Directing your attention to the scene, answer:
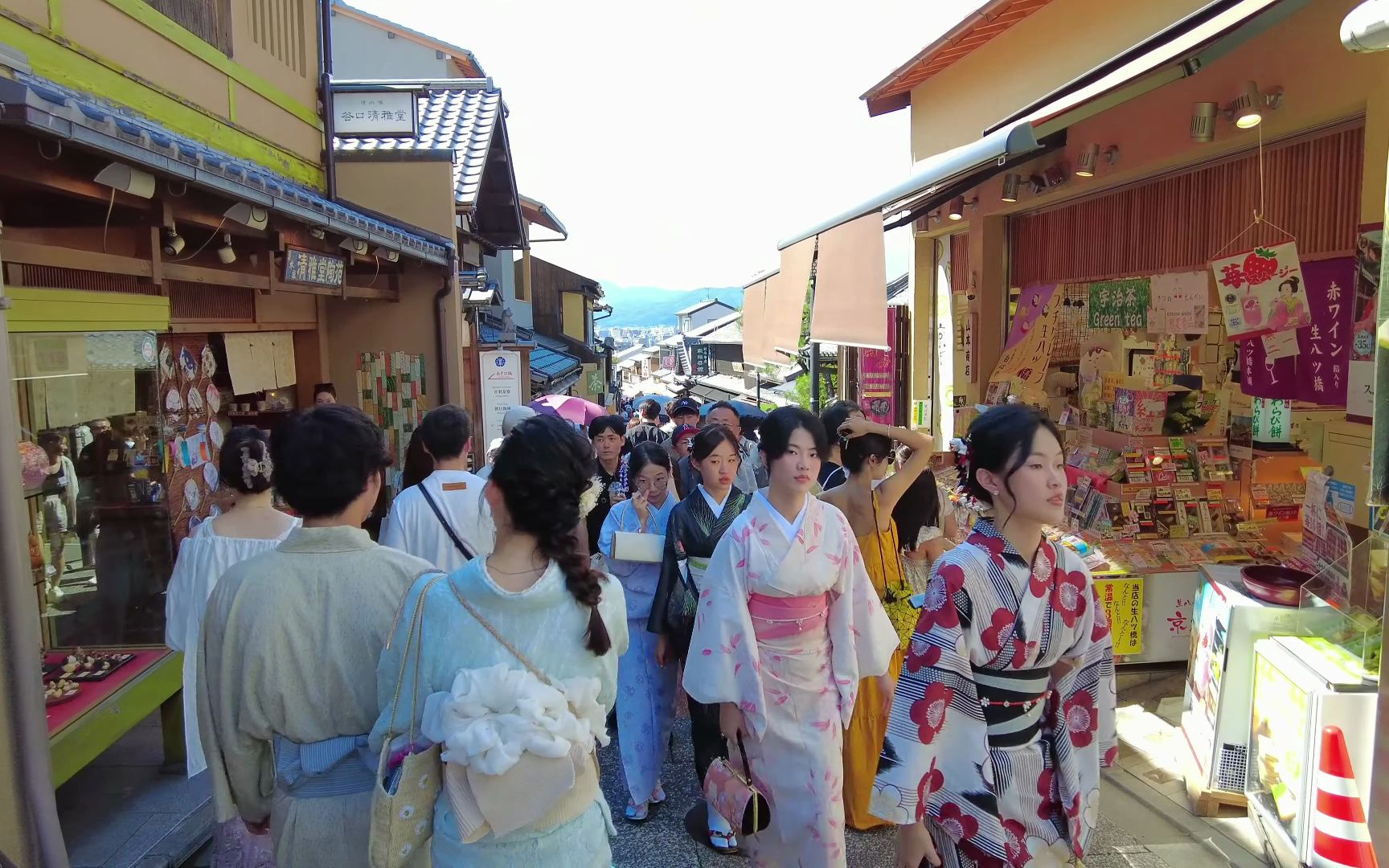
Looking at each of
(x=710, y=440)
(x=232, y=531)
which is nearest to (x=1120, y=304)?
(x=710, y=440)

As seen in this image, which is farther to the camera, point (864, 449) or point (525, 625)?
point (864, 449)

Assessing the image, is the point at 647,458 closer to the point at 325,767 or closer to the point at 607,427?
the point at 607,427

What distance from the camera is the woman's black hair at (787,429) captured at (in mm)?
3680

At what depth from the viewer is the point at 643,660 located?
465 cm

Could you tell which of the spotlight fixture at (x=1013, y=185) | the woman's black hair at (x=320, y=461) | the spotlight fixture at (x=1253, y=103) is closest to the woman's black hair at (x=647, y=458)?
the woman's black hair at (x=320, y=461)

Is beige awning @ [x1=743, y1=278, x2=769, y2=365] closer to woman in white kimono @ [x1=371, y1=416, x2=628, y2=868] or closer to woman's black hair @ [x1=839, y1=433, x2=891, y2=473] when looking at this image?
woman's black hair @ [x1=839, y1=433, x2=891, y2=473]

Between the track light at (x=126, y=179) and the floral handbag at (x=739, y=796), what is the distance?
3.66 m

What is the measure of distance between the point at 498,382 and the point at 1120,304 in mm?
7540

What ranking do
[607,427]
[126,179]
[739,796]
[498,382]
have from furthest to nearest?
[498,382] < [607,427] < [126,179] < [739,796]

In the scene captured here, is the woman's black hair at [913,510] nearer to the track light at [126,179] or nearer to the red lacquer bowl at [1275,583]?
the red lacquer bowl at [1275,583]

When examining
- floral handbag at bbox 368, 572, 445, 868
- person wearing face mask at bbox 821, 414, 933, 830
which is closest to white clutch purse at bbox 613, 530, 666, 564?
person wearing face mask at bbox 821, 414, 933, 830

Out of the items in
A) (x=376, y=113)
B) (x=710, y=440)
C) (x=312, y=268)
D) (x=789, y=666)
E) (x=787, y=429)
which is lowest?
(x=789, y=666)

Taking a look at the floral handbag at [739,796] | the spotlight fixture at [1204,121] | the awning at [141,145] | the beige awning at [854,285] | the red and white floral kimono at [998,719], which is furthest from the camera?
the spotlight fixture at [1204,121]

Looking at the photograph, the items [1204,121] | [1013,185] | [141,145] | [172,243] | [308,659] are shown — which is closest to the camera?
[308,659]
